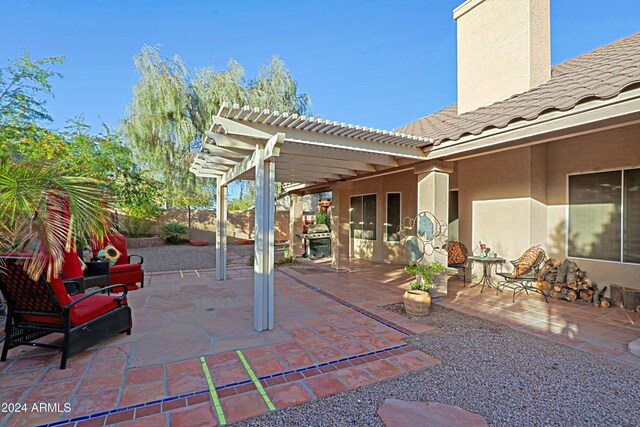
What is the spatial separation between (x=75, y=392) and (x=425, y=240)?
5.20 meters

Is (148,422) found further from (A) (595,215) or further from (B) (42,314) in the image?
(A) (595,215)

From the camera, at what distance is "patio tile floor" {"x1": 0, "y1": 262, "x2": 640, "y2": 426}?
97.7 inches

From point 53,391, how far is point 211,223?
1337cm

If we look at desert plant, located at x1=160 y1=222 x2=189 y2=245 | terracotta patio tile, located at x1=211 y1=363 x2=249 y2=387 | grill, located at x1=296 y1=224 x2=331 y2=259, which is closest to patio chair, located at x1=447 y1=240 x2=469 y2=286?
grill, located at x1=296 y1=224 x2=331 y2=259

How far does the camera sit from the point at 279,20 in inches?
414

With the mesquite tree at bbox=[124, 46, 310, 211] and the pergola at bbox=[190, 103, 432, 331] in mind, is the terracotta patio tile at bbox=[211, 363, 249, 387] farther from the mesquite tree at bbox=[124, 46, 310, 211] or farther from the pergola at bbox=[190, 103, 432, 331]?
the mesquite tree at bbox=[124, 46, 310, 211]

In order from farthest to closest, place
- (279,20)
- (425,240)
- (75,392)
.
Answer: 1. (279,20)
2. (425,240)
3. (75,392)

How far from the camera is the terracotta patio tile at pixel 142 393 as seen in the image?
249 cm

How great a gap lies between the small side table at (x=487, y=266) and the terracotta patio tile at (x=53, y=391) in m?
6.59

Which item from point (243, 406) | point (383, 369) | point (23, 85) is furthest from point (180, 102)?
point (383, 369)

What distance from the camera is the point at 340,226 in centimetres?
888

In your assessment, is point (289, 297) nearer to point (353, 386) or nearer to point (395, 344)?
point (395, 344)

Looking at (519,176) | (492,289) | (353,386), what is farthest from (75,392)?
(519,176)

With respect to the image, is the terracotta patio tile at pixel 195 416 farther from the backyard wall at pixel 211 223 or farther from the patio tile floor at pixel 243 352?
the backyard wall at pixel 211 223
